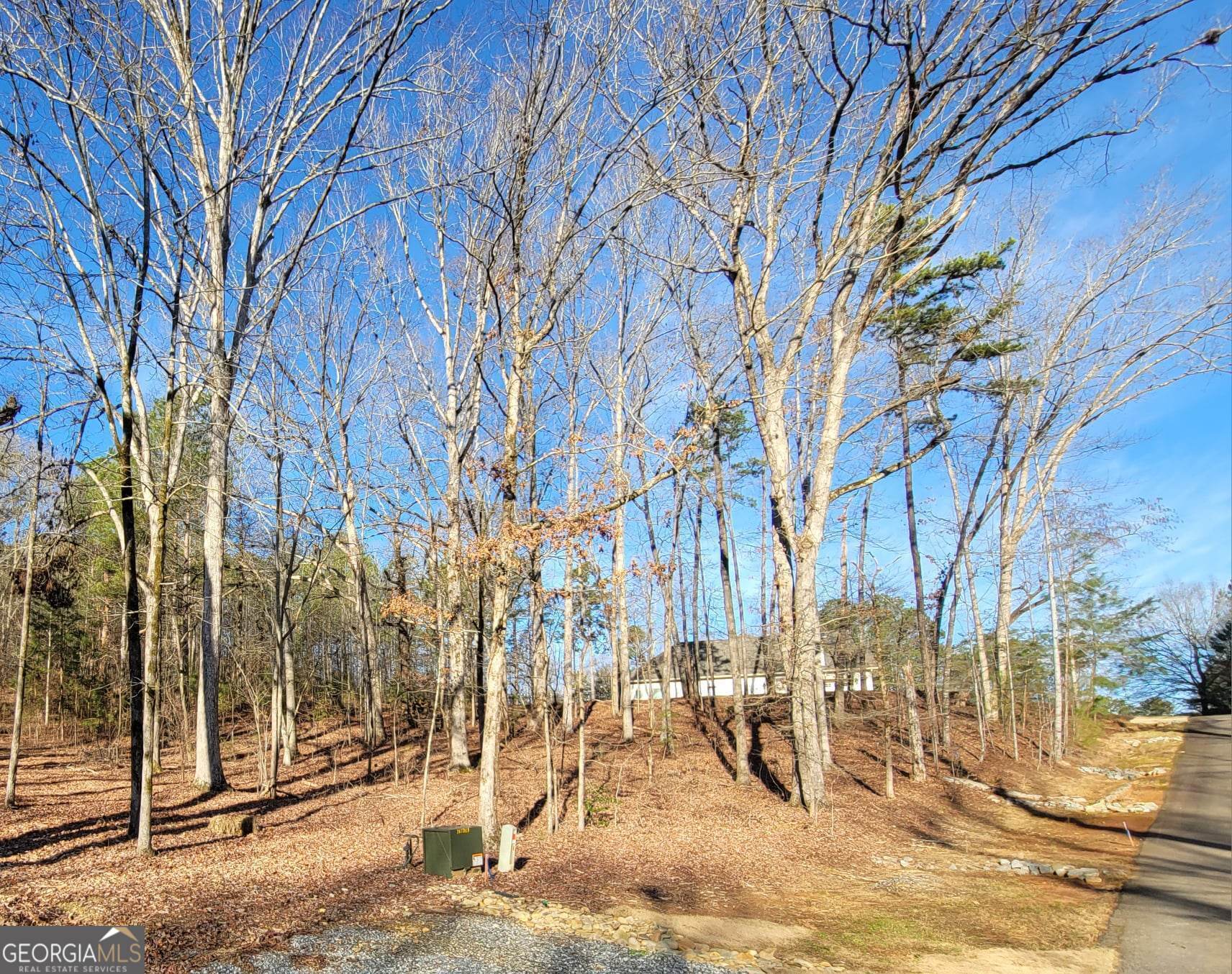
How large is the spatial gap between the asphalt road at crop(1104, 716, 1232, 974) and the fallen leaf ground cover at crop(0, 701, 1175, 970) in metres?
0.34

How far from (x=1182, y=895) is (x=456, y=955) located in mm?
8465

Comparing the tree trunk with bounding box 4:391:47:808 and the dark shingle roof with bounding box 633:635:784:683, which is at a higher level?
the tree trunk with bounding box 4:391:47:808

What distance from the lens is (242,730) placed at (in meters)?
20.1

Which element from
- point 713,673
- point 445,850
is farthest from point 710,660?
point 445,850

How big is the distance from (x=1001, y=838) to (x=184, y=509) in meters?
15.6

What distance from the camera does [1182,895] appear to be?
28.2 feet

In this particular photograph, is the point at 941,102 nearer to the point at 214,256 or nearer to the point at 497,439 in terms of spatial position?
the point at 497,439

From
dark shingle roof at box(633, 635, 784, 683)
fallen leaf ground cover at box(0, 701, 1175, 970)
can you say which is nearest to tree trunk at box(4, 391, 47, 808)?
fallen leaf ground cover at box(0, 701, 1175, 970)

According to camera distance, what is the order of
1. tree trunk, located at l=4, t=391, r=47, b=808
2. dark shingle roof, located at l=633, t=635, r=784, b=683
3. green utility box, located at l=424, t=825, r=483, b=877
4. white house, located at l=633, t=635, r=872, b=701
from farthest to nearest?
1. dark shingle roof, located at l=633, t=635, r=784, b=683
2. white house, located at l=633, t=635, r=872, b=701
3. tree trunk, located at l=4, t=391, r=47, b=808
4. green utility box, located at l=424, t=825, r=483, b=877

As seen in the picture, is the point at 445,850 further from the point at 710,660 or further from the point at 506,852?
the point at 710,660

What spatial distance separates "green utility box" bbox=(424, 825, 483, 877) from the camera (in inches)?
312

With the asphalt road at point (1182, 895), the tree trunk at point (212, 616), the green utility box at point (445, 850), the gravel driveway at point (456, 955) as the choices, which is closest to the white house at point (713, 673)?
the asphalt road at point (1182, 895)

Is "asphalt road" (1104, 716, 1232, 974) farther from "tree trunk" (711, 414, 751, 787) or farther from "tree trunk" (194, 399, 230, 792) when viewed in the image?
"tree trunk" (194, 399, 230, 792)

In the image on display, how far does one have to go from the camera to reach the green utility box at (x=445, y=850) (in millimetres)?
7926
